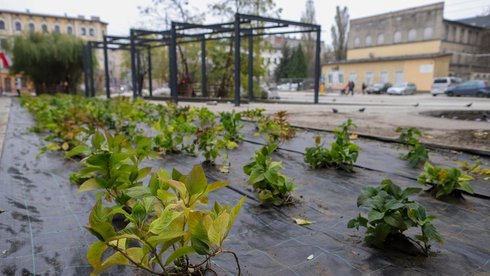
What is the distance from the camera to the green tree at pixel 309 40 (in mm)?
50969

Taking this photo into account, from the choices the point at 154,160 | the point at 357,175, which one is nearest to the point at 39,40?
the point at 154,160

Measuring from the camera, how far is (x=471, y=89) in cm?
2495

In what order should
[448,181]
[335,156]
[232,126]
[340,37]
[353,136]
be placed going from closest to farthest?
1. [448,181]
2. [335,156]
3. [232,126]
4. [353,136]
5. [340,37]

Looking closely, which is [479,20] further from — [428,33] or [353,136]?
[353,136]

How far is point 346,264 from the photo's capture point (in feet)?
5.77

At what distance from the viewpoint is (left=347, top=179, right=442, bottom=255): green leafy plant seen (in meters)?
1.75

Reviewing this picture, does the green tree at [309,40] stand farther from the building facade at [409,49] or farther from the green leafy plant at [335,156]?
the green leafy plant at [335,156]

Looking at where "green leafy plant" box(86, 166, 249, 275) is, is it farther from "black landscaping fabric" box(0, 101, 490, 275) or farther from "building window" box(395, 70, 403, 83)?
"building window" box(395, 70, 403, 83)

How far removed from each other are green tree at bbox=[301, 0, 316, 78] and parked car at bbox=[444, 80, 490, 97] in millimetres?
26730

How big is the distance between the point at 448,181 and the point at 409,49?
141 ft

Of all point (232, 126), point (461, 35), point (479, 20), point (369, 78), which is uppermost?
point (479, 20)

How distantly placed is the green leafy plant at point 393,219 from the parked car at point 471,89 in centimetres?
2679

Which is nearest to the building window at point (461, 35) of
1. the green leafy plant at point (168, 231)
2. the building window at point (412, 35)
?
the building window at point (412, 35)

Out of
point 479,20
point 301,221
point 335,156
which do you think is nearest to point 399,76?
point 479,20
